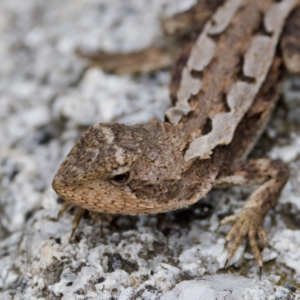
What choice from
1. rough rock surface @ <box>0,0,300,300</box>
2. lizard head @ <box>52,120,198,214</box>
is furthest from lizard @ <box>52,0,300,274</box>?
rough rock surface @ <box>0,0,300,300</box>

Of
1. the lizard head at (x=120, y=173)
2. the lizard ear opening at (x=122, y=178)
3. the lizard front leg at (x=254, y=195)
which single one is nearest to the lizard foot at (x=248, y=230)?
the lizard front leg at (x=254, y=195)

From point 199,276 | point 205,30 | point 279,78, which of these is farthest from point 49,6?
point 199,276

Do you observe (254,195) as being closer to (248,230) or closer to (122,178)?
(248,230)

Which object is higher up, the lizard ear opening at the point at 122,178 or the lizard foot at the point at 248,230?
the lizard ear opening at the point at 122,178

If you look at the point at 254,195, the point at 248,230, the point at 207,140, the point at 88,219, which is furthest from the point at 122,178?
the point at 254,195

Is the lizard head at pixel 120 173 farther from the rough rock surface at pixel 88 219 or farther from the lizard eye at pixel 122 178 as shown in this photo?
the rough rock surface at pixel 88 219

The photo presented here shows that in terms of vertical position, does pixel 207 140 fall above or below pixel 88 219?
above

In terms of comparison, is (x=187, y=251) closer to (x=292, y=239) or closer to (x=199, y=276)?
(x=199, y=276)

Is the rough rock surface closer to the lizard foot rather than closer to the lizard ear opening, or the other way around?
the lizard foot
